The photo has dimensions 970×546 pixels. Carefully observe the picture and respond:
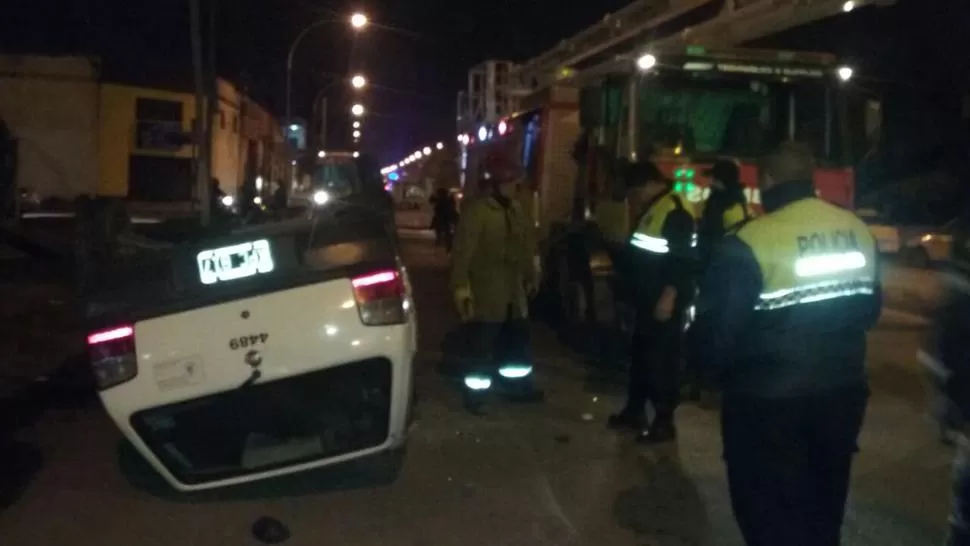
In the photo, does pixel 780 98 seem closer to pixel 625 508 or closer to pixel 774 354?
pixel 625 508

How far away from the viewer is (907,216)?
35031 millimetres

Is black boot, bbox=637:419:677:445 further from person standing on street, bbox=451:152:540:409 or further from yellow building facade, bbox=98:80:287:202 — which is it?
yellow building facade, bbox=98:80:287:202

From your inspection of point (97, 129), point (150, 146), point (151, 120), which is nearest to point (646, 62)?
point (97, 129)

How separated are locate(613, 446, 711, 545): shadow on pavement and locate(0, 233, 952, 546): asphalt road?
0.01 m

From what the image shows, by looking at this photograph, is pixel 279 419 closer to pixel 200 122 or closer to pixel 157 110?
pixel 200 122

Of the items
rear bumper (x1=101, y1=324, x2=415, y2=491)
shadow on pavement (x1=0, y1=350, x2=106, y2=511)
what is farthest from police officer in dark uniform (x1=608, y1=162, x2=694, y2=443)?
shadow on pavement (x1=0, y1=350, x2=106, y2=511)

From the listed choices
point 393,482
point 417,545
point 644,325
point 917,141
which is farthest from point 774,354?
point 917,141

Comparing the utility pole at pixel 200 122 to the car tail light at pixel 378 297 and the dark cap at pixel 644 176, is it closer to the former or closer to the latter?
the dark cap at pixel 644 176

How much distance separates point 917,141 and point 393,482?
35.0m

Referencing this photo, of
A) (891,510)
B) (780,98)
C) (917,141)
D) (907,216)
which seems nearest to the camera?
(891,510)

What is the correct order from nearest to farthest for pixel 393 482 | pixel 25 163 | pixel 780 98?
1. pixel 393 482
2. pixel 780 98
3. pixel 25 163

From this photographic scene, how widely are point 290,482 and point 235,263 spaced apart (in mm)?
1542

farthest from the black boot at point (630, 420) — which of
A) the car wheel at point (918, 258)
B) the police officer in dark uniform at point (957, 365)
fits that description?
the car wheel at point (918, 258)

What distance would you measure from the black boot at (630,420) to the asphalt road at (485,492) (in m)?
0.12
